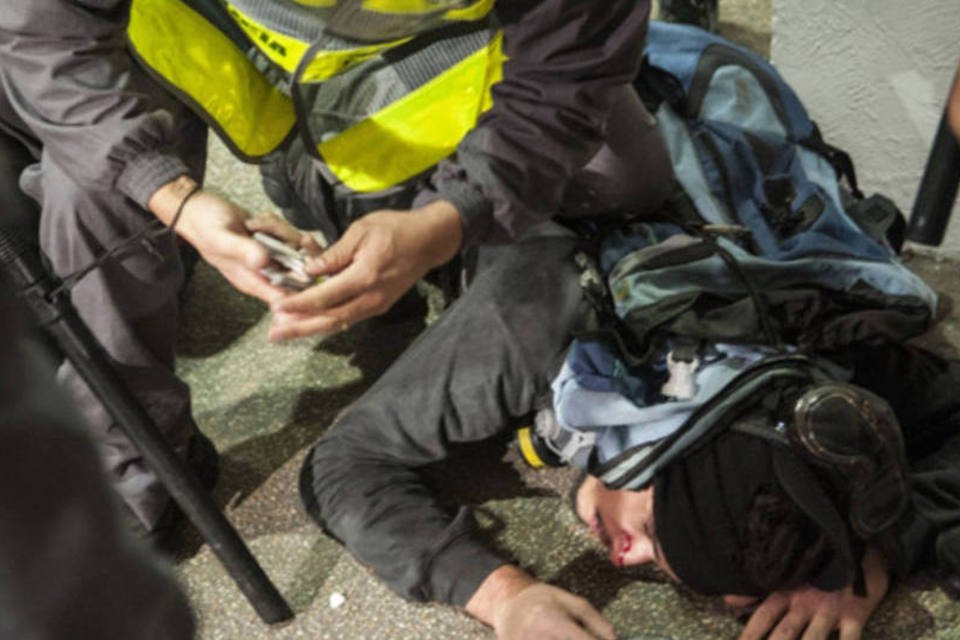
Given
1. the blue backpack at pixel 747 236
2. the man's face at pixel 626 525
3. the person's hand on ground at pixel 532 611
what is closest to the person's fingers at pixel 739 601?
the man's face at pixel 626 525

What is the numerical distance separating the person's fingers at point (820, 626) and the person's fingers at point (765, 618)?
1.2 inches

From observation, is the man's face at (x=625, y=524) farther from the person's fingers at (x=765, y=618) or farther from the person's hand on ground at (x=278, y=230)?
the person's hand on ground at (x=278, y=230)

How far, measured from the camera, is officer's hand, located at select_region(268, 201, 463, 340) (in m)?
1.02

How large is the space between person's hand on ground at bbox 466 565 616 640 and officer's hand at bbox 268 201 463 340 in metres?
0.31

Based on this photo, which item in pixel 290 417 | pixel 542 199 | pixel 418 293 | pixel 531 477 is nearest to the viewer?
pixel 542 199

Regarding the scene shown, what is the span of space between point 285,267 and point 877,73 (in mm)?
875

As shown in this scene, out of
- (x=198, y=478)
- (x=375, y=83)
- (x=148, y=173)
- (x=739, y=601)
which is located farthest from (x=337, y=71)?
(x=739, y=601)

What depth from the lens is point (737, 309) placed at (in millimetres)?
1183

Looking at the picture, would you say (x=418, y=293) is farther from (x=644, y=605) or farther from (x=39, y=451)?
(x=39, y=451)

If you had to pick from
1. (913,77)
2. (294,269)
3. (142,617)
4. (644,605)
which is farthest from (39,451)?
(913,77)

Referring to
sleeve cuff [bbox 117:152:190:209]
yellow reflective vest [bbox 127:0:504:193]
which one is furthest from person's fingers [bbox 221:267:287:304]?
yellow reflective vest [bbox 127:0:504:193]

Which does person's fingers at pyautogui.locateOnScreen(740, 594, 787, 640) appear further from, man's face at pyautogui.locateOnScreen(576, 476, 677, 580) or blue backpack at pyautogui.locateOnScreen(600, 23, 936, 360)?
blue backpack at pyautogui.locateOnScreen(600, 23, 936, 360)

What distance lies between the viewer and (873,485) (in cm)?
109

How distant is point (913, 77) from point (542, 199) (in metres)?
0.61
